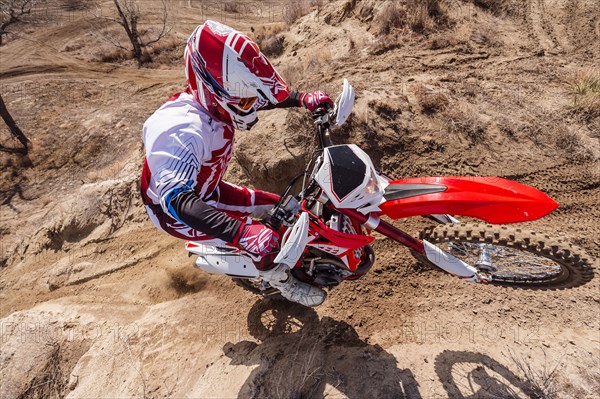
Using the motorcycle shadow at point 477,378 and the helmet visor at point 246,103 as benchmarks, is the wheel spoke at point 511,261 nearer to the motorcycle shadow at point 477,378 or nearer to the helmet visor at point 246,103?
the motorcycle shadow at point 477,378

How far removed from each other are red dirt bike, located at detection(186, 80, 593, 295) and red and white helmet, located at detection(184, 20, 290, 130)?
2.01 ft

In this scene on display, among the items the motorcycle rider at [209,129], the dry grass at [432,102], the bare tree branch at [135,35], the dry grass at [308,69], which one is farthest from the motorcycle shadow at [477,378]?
the bare tree branch at [135,35]

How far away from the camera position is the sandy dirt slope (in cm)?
312

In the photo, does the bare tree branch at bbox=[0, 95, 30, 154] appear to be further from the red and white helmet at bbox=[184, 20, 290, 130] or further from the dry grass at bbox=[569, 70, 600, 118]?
the dry grass at bbox=[569, 70, 600, 118]

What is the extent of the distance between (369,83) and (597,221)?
3.44 meters

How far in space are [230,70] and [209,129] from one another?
54 centimetres

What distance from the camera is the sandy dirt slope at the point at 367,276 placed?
123 inches

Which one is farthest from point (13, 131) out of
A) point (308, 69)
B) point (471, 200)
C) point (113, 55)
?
point (471, 200)

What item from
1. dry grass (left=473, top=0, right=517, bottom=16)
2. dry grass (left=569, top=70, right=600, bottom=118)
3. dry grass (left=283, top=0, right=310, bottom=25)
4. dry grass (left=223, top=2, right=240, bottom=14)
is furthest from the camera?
dry grass (left=223, top=2, right=240, bottom=14)

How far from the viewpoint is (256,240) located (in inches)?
89.0

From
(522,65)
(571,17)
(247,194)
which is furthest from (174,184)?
(571,17)

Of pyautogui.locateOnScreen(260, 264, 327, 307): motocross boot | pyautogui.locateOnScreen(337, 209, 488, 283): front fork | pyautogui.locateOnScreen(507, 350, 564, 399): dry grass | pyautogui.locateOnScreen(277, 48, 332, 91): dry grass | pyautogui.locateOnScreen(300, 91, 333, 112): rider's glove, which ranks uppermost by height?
pyautogui.locateOnScreen(300, 91, 333, 112): rider's glove

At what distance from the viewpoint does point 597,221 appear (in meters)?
3.80

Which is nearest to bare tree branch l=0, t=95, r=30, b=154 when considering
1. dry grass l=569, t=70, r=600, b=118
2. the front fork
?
the front fork
